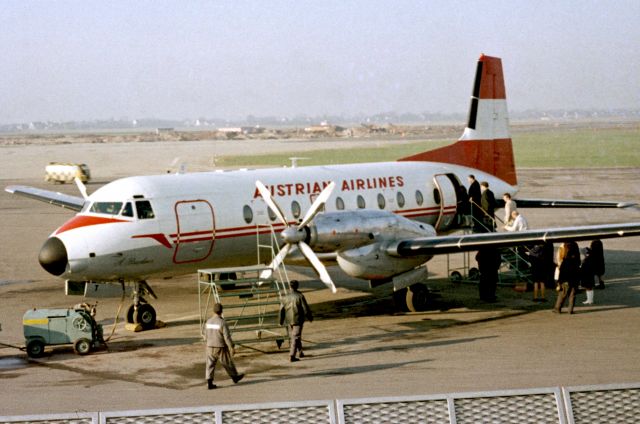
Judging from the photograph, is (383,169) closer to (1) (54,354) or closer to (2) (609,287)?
(2) (609,287)

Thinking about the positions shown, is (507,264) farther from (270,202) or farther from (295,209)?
(270,202)

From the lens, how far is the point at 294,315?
49.5 ft

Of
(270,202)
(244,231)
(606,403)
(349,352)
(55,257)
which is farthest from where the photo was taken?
(244,231)

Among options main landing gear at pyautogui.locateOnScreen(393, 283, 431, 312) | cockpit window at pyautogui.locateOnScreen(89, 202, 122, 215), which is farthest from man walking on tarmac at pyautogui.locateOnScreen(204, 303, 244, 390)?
main landing gear at pyautogui.locateOnScreen(393, 283, 431, 312)

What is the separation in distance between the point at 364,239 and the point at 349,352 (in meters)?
3.20

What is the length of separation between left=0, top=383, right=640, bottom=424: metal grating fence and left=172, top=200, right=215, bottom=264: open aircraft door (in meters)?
13.2

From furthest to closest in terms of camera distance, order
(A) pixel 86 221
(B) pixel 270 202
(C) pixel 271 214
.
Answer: (C) pixel 271 214 < (B) pixel 270 202 < (A) pixel 86 221

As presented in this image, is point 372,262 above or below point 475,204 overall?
below

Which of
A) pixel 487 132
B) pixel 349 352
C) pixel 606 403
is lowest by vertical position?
pixel 349 352

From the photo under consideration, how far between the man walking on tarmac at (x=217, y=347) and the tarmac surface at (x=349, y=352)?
292 mm

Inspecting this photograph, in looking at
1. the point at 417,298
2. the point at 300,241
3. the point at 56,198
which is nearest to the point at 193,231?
the point at 300,241

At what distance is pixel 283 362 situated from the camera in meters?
15.3

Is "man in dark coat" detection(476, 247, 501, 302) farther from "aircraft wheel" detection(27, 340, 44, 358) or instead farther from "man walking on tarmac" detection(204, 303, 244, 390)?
"aircraft wheel" detection(27, 340, 44, 358)

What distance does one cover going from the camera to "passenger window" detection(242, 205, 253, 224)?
1958 cm
